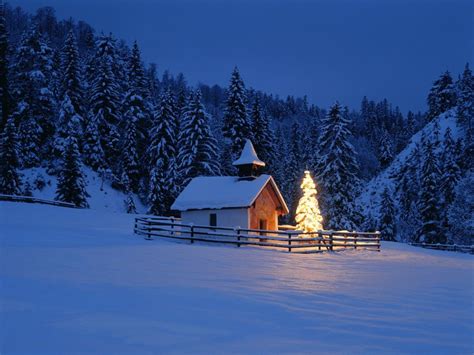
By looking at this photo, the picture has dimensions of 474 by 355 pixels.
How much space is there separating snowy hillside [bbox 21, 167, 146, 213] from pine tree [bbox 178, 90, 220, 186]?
33.7 ft

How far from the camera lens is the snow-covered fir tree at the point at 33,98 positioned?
5003 cm

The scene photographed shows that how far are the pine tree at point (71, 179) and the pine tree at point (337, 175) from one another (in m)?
26.7

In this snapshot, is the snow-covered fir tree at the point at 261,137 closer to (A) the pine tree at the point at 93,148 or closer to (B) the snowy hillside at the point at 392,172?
(A) the pine tree at the point at 93,148

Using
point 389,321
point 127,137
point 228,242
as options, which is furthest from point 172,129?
point 389,321

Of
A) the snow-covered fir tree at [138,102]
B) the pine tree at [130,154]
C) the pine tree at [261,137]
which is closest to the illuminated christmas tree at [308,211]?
the pine tree at [261,137]

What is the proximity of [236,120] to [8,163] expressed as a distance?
26.0m

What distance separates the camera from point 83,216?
38.4 m

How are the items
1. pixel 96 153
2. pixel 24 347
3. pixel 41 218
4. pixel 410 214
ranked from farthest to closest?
pixel 410 214 → pixel 96 153 → pixel 41 218 → pixel 24 347

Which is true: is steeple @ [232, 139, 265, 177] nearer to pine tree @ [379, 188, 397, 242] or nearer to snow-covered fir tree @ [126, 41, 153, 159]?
snow-covered fir tree @ [126, 41, 153, 159]

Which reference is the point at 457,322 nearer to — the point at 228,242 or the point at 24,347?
the point at 24,347

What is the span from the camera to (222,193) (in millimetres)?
32844

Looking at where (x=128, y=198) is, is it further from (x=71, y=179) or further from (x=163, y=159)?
(x=71, y=179)

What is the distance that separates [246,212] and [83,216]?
16.9m

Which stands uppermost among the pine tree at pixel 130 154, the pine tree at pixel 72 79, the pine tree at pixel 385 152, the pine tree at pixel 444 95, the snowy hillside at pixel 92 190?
the pine tree at pixel 444 95
